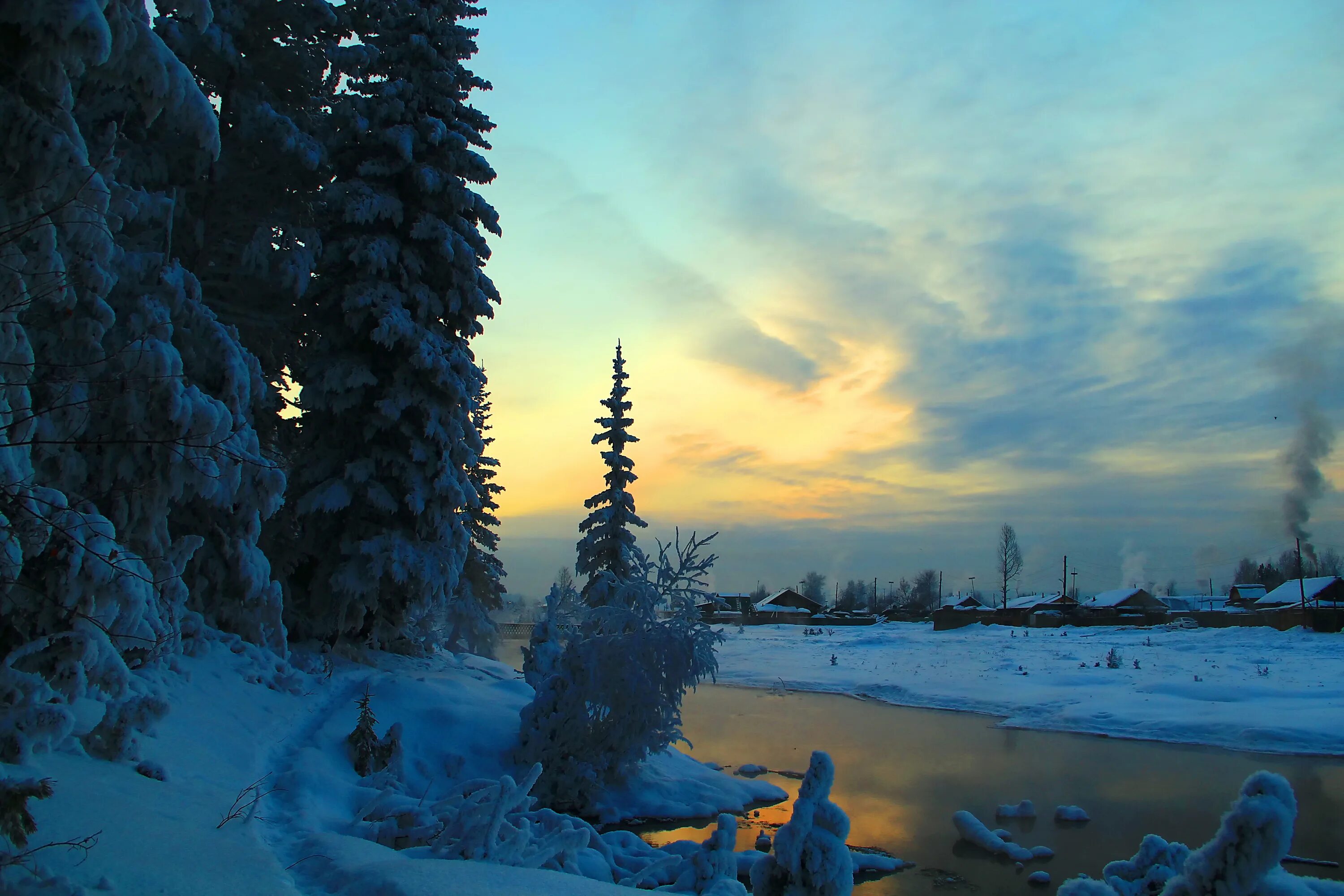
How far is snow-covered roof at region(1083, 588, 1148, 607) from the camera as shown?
217 feet

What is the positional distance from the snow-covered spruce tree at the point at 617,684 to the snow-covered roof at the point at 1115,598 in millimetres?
64576

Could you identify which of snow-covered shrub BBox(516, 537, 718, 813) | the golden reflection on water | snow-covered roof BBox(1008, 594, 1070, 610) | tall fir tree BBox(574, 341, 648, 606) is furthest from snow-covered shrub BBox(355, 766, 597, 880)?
snow-covered roof BBox(1008, 594, 1070, 610)

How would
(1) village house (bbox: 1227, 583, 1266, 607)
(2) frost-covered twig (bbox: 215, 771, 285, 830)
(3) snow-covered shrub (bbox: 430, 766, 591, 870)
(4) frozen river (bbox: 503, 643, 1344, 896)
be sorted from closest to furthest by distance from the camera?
1. (2) frost-covered twig (bbox: 215, 771, 285, 830)
2. (3) snow-covered shrub (bbox: 430, 766, 591, 870)
3. (4) frozen river (bbox: 503, 643, 1344, 896)
4. (1) village house (bbox: 1227, 583, 1266, 607)

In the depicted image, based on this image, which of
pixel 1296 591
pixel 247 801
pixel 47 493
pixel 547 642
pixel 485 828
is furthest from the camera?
pixel 1296 591

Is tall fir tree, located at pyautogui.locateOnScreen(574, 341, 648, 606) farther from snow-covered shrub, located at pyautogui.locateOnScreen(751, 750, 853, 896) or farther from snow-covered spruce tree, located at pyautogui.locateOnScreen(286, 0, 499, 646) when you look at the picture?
snow-covered shrub, located at pyautogui.locateOnScreen(751, 750, 853, 896)

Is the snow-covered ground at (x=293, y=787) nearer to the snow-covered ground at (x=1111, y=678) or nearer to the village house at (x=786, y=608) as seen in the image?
the snow-covered ground at (x=1111, y=678)

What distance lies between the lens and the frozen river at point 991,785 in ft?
31.8

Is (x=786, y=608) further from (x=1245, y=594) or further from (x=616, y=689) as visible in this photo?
(x=616, y=689)

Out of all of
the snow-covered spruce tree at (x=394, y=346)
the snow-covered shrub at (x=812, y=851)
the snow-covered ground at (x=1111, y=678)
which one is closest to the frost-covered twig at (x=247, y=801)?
the snow-covered shrub at (x=812, y=851)

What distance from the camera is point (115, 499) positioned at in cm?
872

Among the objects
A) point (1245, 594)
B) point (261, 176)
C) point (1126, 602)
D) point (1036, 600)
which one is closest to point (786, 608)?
point (1036, 600)

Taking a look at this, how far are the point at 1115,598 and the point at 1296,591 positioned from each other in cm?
1727

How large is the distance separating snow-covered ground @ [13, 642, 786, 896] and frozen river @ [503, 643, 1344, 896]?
2093 mm

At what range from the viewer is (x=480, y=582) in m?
25.6
